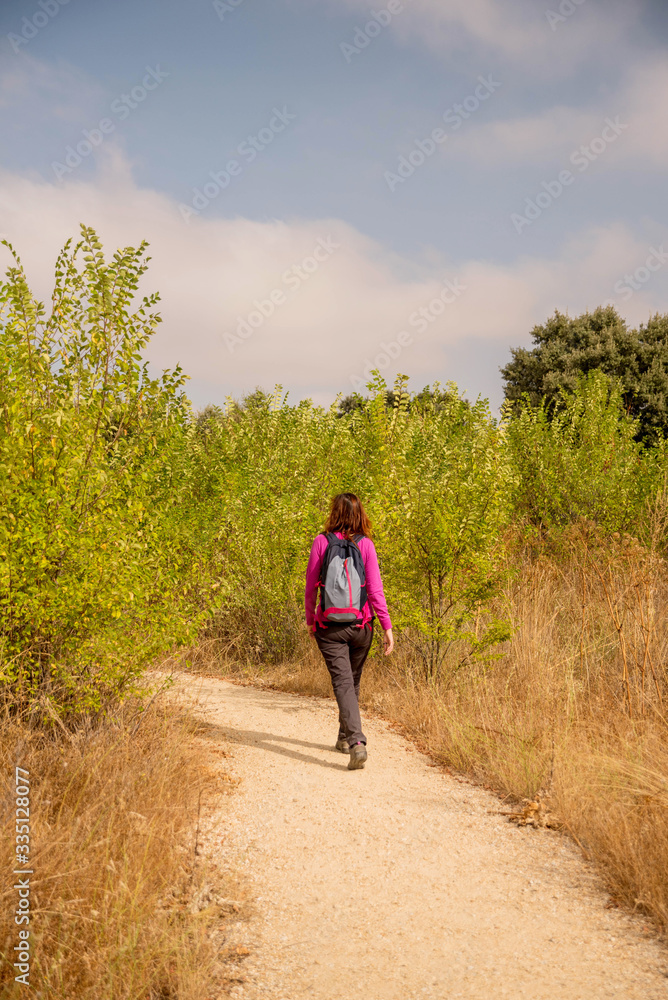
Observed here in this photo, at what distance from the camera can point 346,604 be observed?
520 centimetres

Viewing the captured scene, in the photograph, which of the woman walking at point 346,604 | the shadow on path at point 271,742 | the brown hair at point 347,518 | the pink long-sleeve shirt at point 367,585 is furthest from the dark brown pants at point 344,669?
the brown hair at point 347,518

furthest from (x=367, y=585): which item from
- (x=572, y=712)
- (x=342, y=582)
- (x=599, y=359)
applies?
(x=599, y=359)

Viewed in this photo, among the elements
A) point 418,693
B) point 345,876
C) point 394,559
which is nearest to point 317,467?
point 394,559

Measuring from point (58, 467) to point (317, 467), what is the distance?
5.55 meters

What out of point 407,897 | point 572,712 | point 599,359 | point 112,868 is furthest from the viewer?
point 599,359

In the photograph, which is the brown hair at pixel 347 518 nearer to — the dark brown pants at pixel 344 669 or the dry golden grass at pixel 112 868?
the dark brown pants at pixel 344 669

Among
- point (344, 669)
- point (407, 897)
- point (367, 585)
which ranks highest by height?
point (367, 585)

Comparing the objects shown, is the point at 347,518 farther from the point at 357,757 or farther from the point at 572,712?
the point at 572,712

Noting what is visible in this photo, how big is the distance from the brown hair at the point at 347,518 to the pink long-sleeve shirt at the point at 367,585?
0.18 feet

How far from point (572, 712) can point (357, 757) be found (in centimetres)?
181

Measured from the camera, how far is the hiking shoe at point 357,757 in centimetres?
512

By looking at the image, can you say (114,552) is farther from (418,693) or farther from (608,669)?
(608,669)

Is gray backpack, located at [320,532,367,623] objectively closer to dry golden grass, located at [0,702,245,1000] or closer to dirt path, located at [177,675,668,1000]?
dirt path, located at [177,675,668,1000]

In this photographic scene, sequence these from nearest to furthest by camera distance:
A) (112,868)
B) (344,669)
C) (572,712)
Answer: (112,868) < (344,669) < (572,712)
